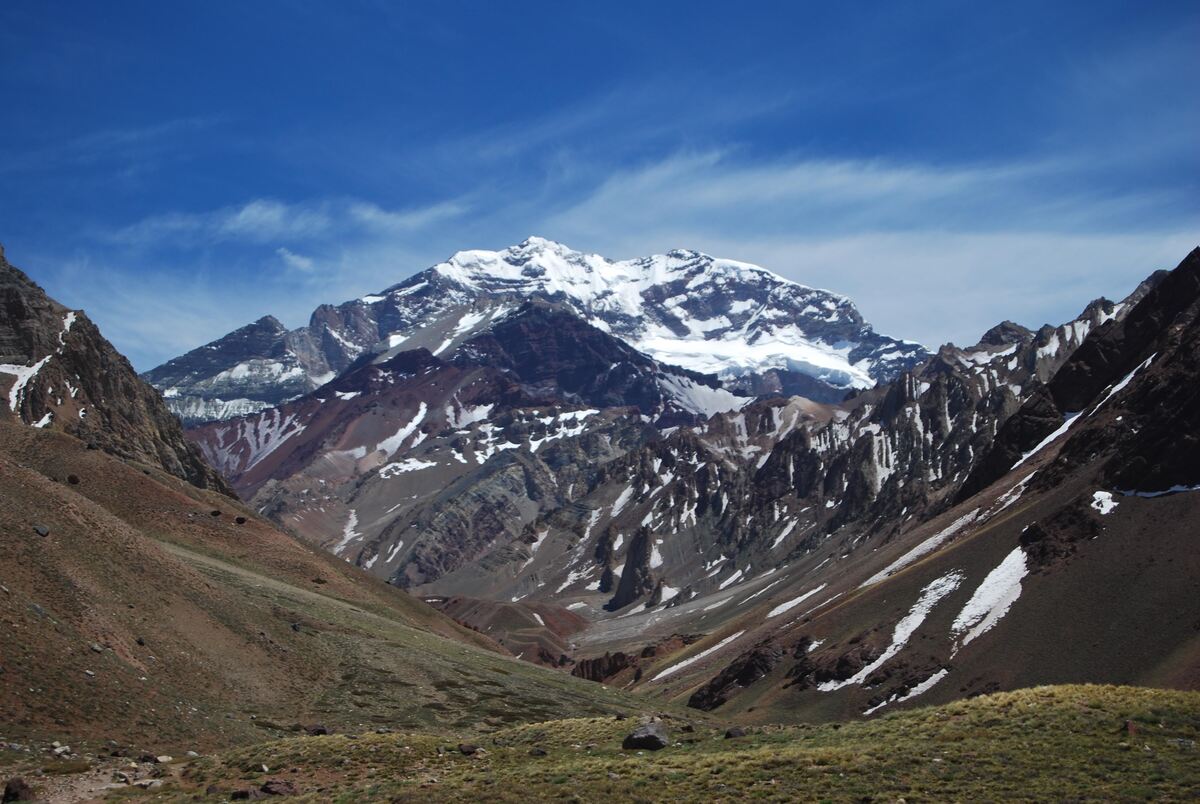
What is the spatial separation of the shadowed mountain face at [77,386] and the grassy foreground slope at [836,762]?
319 ft

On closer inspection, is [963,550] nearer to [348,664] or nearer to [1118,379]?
[1118,379]

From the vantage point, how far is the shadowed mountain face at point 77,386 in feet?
414

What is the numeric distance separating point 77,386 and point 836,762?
134390 mm

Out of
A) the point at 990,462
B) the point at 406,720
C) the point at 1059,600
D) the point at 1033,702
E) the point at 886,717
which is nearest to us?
the point at 1033,702

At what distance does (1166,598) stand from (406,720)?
6868 cm

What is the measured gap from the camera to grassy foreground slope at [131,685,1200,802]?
2906 cm

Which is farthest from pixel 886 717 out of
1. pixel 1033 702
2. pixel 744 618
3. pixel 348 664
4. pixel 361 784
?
pixel 744 618

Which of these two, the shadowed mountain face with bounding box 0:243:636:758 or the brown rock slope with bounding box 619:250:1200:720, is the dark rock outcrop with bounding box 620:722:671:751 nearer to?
the shadowed mountain face with bounding box 0:243:636:758

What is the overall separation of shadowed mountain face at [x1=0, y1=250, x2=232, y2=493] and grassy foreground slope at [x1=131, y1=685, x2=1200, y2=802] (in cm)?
9730

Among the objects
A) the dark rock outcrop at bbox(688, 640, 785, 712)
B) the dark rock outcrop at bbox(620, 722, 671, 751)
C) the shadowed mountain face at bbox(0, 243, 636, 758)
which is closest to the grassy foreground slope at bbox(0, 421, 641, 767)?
the shadowed mountain face at bbox(0, 243, 636, 758)

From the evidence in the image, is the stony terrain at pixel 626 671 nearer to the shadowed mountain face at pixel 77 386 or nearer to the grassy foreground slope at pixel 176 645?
the grassy foreground slope at pixel 176 645

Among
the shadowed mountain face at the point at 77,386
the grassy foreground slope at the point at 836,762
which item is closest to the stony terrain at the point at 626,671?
the grassy foreground slope at the point at 836,762

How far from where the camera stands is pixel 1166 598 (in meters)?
87.6


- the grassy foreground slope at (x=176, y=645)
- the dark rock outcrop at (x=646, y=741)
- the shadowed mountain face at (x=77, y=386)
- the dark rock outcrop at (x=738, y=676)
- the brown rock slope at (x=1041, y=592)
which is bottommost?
the dark rock outcrop at (x=738, y=676)
